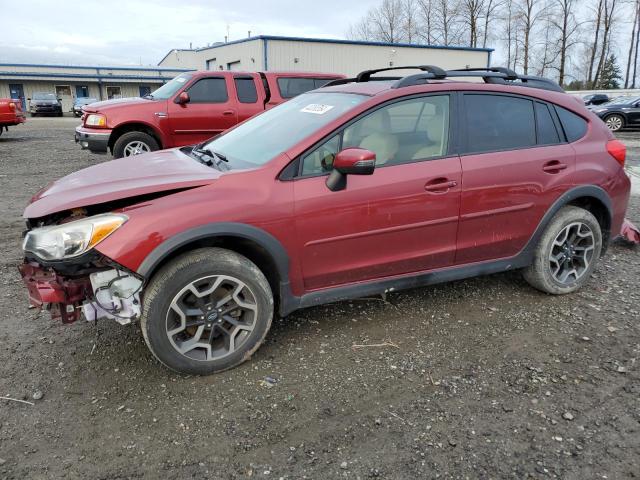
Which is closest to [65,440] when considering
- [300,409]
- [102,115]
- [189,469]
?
[189,469]

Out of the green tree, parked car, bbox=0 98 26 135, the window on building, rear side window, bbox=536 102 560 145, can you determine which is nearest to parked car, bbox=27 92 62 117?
the window on building

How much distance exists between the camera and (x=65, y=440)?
8.21 feet

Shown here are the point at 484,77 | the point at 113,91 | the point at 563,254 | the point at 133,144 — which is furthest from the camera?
the point at 113,91

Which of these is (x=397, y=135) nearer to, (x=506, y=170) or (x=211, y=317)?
(x=506, y=170)

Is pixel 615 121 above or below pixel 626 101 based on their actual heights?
below

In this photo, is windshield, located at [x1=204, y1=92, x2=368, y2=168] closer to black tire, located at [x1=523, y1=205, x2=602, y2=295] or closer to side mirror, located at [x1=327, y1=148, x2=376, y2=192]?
side mirror, located at [x1=327, y1=148, x2=376, y2=192]

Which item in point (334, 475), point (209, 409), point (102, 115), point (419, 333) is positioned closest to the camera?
point (334, 475)

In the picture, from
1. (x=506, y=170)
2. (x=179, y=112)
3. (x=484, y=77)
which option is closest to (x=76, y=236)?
(x=506, y=170)

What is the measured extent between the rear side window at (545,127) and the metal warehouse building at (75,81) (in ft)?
165

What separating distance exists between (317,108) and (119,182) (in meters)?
1.45

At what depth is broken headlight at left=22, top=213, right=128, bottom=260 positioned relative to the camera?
269 centimetres

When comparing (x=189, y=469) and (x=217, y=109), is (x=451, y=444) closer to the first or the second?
(x=189, y=469)

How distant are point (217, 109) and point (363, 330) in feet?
22.0

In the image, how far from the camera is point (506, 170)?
11.8ft
